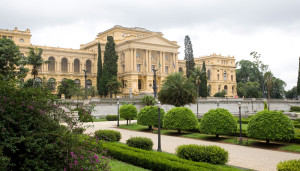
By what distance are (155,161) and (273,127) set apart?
910 cm

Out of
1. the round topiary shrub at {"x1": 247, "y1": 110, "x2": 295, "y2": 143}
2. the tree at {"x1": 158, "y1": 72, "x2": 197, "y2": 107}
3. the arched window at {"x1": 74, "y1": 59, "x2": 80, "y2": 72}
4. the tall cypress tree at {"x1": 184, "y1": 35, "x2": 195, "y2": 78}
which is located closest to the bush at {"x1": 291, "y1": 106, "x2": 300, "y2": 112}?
the tall cypress tree at {"x1": 184, "y1": 35, "x2": 195, "y2": 78}

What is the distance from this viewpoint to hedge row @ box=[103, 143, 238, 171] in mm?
9250

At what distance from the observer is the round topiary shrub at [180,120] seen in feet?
71.3

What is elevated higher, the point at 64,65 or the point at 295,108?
the point at 64,65

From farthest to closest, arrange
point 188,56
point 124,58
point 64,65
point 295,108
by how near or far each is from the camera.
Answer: point 64,65
point 124,58
point 188,56
point 295,108

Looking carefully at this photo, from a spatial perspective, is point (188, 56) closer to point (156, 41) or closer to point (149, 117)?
point (156, 41)

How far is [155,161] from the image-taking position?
A: 10133 millimetres

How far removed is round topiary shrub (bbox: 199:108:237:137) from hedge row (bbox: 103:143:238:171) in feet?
27.4

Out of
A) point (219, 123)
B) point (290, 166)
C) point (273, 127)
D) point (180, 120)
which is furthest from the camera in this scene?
point (180, 120)

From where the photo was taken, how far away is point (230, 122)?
19234 mm

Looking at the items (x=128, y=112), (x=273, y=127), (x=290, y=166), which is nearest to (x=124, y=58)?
(x=128, y=112)

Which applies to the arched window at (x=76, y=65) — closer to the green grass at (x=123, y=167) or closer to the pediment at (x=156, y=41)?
the pediment at (x=156, y=41)

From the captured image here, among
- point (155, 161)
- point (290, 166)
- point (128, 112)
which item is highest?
point (128, 112)

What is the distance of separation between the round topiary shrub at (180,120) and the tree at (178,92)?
10330 millimetres
